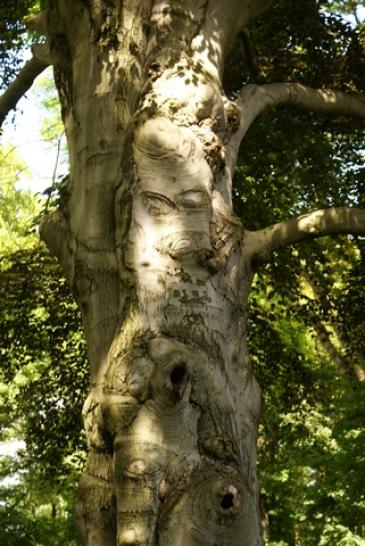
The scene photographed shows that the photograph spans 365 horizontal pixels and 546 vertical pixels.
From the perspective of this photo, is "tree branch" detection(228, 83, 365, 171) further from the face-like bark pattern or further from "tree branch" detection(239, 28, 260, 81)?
"tree branch" detection(239, 28, 260, 81)

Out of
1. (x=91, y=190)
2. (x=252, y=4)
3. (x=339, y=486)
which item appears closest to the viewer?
(x=91, y=190)

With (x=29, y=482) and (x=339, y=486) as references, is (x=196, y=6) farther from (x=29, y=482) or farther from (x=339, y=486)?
(x=29, y=482)

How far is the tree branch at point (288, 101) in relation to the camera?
22.0 feet

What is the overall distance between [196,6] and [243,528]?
380cm

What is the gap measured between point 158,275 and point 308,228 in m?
1.56

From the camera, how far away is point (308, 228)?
589 cm

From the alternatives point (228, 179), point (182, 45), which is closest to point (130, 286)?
point (228, 179)

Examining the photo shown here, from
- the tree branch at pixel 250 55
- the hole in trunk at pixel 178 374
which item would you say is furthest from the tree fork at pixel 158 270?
the tree branch at pixel 250 55

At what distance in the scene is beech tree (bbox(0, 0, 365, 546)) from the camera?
423 centimetres

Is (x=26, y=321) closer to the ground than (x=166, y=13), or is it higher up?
higher up

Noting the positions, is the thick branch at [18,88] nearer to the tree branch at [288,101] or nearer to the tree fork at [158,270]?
the tree fork at [158,270]

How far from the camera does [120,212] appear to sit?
16.7 ft

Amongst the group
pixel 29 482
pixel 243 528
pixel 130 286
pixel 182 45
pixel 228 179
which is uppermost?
pixel 29 482

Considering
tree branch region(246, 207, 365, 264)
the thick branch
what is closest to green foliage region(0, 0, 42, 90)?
the thick branch
